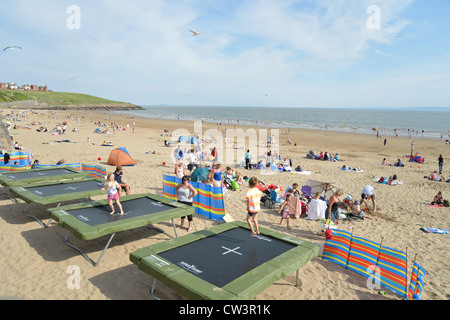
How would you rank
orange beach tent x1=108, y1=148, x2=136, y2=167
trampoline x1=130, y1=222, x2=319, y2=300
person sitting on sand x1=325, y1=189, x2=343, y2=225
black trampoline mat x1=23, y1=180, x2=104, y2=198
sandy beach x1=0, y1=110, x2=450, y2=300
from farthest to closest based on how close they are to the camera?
orange beach tent x1=108, y1=148, x2=136, y2=167, black trampoline mat x1=23, y1=180, x2=104, y2=198, person sitting on sand x1=325, y1=189, x2=343, y2=225, sandy beach x1=0, y1=110, x2=450, y2=300, trampoline x1=130, y1=222, x2=319, y2=300

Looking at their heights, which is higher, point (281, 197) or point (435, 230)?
point (281, 197)

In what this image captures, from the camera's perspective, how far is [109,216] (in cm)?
746

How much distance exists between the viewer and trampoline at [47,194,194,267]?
21.1 feet

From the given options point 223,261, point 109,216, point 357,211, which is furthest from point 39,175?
point 357,211

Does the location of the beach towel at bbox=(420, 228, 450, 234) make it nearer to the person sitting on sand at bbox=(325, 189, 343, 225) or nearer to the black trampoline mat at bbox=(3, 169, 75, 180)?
the person sitting on sand at bbox=(325, 189, 343, 225)

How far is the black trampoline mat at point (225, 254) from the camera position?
16.4ft

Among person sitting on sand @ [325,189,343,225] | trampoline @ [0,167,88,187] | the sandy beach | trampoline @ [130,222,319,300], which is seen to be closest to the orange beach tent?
the sandy beach

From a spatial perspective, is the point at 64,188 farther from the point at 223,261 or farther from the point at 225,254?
the point at 223,261

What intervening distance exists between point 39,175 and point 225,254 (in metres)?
10.4

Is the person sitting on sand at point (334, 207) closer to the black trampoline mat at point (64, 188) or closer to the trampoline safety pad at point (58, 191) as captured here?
the trampoline safety pad at point (58, 191)

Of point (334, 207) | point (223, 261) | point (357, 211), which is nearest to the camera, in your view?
point (223, 261)

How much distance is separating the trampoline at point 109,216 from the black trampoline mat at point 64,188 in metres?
1.89

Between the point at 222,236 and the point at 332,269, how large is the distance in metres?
2.97
